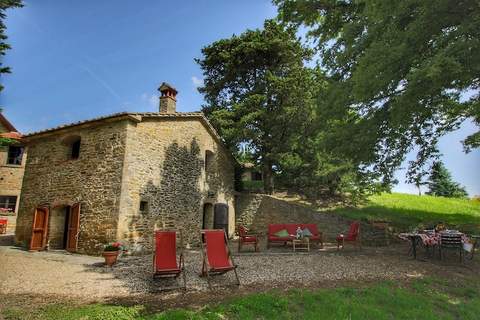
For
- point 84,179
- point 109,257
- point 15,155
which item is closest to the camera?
point 109,257

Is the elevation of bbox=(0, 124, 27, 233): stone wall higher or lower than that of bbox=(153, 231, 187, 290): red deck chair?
higher

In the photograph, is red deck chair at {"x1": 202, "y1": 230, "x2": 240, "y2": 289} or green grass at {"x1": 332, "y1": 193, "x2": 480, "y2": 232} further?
green grass at {"x1": 332, "y1": 193, "x2": 480, "y2": 232}

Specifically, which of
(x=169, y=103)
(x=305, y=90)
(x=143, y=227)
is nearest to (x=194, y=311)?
(x=143, y=227)

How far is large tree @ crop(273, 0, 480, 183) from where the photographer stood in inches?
283

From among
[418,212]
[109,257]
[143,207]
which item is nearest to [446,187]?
[418,212]

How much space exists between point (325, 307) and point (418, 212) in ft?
51.0

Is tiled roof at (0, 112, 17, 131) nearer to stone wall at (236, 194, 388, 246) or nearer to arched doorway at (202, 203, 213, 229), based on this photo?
arched doorway at (202, 203, 213, 229)

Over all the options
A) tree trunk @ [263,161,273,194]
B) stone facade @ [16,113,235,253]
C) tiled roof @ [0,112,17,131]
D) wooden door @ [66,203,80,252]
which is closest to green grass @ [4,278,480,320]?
stone facade @ [16,113,235,253]

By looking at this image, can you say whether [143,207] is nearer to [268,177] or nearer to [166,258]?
[166,258]

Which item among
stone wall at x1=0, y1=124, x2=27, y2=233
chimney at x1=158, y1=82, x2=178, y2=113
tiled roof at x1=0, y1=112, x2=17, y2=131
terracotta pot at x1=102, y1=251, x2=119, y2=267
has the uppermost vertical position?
tiled roof at x1=0, y1=112, x2=17, y2=131

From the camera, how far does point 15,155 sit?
2005 cm

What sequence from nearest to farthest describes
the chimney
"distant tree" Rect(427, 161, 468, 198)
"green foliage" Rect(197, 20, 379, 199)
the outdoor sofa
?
the outdoor sofa → the chimney → "green foliage" Rect(197, 20, 379, 199) → "distant tree" Rect(427, 161, 468, 198)

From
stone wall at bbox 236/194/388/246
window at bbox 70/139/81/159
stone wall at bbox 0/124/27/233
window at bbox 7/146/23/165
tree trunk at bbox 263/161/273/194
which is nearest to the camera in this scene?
window at bbox 70/139/81/159

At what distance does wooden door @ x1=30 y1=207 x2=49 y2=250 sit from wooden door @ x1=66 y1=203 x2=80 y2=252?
1409 mm
